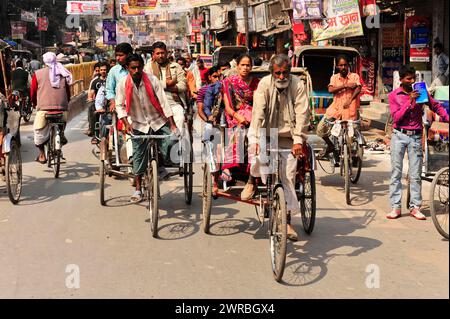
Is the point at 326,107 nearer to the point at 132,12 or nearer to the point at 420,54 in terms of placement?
the point at 420,54

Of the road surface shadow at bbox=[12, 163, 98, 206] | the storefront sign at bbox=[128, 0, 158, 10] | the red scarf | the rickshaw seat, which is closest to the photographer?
the rickshaw seat

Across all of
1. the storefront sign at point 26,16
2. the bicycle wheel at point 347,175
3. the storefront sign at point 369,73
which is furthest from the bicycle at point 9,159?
the storefront sign at point 26,16

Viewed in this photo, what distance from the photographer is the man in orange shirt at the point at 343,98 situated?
8805 mm

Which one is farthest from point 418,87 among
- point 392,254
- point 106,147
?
point 106,147

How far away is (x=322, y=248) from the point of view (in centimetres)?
588

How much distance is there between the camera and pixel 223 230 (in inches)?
259

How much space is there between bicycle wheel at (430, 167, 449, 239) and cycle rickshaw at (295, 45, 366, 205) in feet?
5.17

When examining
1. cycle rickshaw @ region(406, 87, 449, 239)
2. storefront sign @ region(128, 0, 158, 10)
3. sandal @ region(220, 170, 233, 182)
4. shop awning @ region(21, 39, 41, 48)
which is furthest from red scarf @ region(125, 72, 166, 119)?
shop awning @ region(21, 39, 41, 48)

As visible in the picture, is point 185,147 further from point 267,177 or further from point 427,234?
point 427,234

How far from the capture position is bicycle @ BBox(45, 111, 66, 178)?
31.2ft

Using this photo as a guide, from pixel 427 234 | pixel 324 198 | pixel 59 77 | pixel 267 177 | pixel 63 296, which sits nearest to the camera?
pixel 63 296

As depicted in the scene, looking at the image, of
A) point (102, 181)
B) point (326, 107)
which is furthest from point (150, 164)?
point (326, 107)

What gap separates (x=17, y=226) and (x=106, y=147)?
1508 millimetres

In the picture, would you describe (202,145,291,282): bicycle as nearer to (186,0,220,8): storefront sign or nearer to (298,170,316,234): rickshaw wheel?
(298,170,316,234): rickshaw wheel
